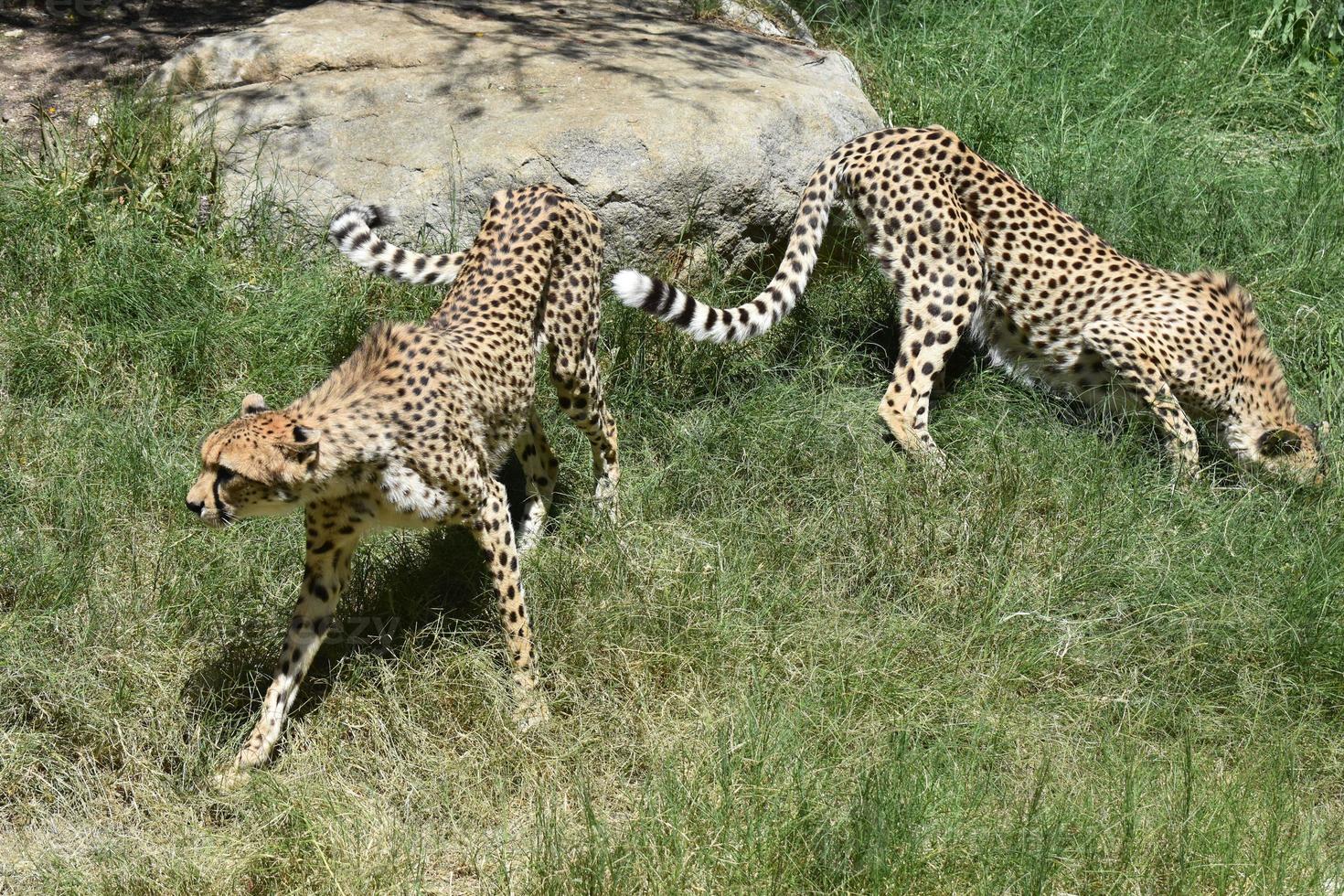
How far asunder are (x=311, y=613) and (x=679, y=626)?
1.03m

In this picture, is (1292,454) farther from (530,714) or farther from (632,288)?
(530,714)

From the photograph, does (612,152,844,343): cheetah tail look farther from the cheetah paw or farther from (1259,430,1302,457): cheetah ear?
(1259,430,1302,457): cheetah ear

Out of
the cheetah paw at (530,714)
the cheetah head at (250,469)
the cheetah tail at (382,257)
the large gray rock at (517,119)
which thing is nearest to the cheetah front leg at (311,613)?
the cheetah head at (250,469)

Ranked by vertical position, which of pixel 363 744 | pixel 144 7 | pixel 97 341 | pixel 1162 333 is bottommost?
pixel 363 744

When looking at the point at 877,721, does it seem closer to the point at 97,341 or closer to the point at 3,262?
the point at 97,341

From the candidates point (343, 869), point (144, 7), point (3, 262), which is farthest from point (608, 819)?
point (144, 7)

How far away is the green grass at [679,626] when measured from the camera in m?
3.37

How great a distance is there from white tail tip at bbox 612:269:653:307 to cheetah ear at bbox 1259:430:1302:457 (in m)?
2.27

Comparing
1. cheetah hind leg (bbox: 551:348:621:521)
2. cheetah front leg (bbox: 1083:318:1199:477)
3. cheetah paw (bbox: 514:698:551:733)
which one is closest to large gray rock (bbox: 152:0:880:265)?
cheetah hind leg (bbox: 551:348:621:521)

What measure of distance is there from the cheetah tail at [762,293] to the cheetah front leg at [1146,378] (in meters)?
1.10

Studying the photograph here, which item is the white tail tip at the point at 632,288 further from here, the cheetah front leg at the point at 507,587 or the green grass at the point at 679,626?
the cheetah front leg at the point at 507,587

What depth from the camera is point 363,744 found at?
3809 mm

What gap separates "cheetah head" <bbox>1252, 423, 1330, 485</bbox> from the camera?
492cm

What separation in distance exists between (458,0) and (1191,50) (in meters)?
3.73
